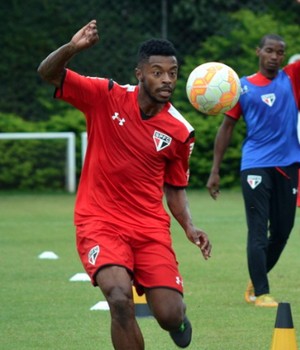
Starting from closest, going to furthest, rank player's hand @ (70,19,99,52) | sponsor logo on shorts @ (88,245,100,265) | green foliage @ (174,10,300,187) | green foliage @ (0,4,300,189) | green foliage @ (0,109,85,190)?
player's hand @ (70,19,99,52) → sponsor logo on shorts @ (88,245,100,265) → green foliage @ (0,109,85,190) → green foliage @ (174,10,300,187) → green foliage @ (0,4,300,189)

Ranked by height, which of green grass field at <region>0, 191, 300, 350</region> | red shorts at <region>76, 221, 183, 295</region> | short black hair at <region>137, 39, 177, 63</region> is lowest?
green grass field at <region>0, 191, 300, 350</region>

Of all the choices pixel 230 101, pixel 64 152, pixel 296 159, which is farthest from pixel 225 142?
pixel 64 152

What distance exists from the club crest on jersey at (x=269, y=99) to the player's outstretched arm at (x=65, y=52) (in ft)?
11.8

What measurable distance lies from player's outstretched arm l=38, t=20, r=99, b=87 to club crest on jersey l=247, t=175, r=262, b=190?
351cm

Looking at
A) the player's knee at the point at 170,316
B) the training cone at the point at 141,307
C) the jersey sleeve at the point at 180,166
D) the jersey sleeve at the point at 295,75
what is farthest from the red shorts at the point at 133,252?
the jersey sleeve at the point at 295,75

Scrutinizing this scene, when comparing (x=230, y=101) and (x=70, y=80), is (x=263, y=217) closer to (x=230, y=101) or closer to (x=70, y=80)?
(x=230, y=101)

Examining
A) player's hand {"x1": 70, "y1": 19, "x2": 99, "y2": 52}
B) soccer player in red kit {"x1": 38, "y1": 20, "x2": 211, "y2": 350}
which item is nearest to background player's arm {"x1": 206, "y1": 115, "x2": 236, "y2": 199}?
soccer player in red kit {"x1": 38, "y1": 20, "x2": 211, "y2": 350}

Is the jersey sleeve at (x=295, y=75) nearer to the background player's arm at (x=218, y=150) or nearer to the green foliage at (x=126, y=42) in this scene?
the background player's arm at (x=218, y=150)

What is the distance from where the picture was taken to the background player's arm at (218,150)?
36.2 feet

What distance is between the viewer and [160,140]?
7.81m

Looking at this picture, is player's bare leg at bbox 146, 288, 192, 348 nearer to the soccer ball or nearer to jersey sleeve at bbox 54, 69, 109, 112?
jersey sleeve at bbox 54, 69, 109, 112

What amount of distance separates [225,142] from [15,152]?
46.7 ft

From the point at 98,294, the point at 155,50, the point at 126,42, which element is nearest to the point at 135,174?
the point at 155,50

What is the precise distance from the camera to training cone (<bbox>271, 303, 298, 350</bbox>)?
7.53 meters
